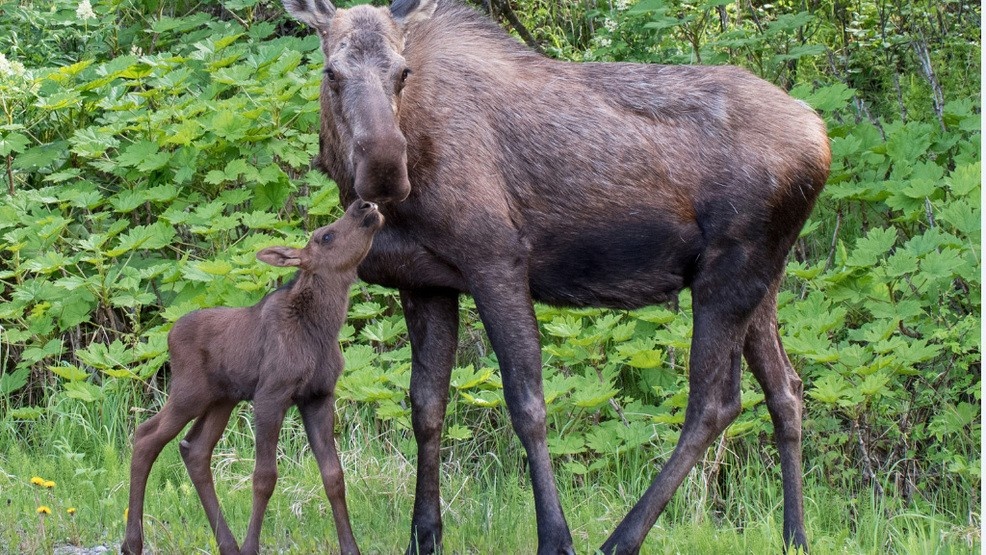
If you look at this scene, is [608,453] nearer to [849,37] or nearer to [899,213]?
[899,213]

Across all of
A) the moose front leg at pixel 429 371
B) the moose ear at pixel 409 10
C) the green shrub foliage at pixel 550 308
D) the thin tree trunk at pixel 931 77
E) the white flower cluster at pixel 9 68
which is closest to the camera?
the moose ear at pixel 409 10

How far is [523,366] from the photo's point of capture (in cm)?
538

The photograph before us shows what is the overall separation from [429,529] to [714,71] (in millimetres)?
2554

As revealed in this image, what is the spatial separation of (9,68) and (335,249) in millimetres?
4370

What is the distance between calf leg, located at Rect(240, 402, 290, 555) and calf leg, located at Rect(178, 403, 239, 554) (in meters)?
0.13

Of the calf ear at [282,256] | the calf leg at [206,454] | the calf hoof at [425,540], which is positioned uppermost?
the calf ear at [282,256]

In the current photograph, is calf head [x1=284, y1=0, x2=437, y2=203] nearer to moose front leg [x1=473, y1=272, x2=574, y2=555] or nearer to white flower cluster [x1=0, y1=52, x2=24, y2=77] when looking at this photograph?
moose front leg [x1=473, y1=272, x2=574, y2=555]

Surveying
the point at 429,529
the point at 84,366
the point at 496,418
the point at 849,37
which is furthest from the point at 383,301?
the point at 849,37

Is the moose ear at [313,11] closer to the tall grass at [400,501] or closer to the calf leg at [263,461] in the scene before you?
the calf leg at [263,461]

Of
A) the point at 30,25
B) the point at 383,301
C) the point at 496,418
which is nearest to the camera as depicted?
the point at 496,418

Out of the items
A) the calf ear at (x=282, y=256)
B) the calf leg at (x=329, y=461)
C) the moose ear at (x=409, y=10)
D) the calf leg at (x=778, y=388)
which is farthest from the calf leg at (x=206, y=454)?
the calf leg at (x=778, y=388)

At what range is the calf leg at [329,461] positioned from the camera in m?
5.14

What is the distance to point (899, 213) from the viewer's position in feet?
26.9

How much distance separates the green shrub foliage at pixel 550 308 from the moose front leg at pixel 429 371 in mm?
856
